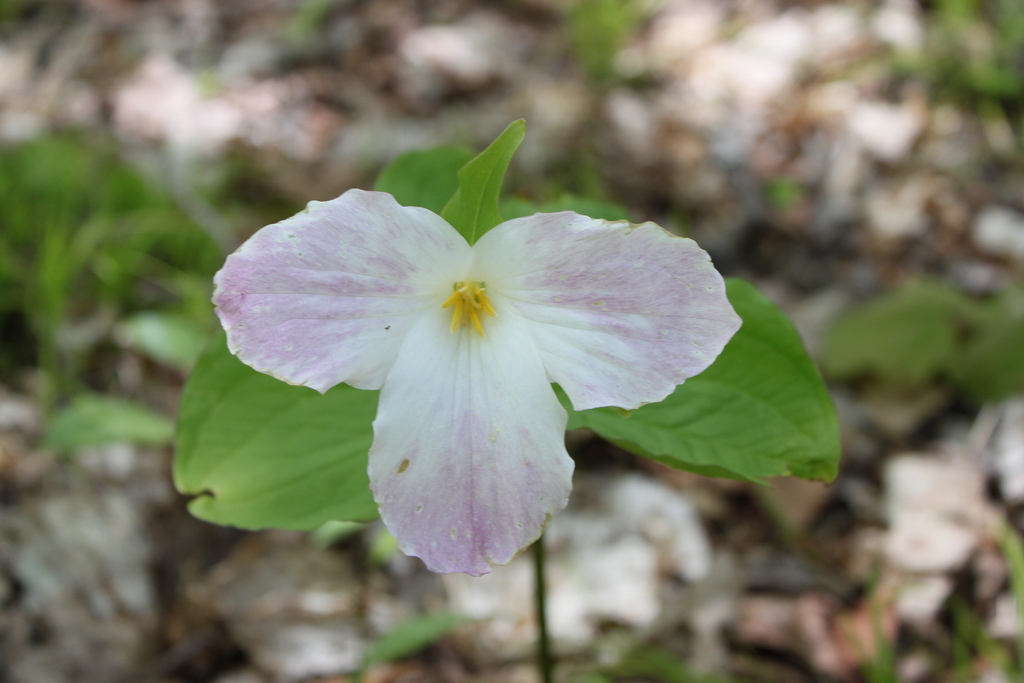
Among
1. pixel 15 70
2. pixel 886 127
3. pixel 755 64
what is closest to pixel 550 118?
pixel 755 64

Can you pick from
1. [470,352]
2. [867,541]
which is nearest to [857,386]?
[867,541]

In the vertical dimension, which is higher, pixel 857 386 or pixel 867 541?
pixel 857 386

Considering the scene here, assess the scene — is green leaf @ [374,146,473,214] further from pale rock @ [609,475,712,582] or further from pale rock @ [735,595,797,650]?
pale rock @ [735,595,797,650]

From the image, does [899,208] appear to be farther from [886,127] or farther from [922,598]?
[922,598]

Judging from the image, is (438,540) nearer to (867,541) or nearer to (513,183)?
(867,541)

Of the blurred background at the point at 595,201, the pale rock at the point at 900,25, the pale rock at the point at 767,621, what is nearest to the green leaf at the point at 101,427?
the blurred background at the point at 595,201

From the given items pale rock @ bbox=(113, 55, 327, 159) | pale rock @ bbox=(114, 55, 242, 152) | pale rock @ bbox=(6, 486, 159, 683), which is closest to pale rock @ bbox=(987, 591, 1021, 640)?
pale rock @ bbox=(6, 486, 159, 683)
